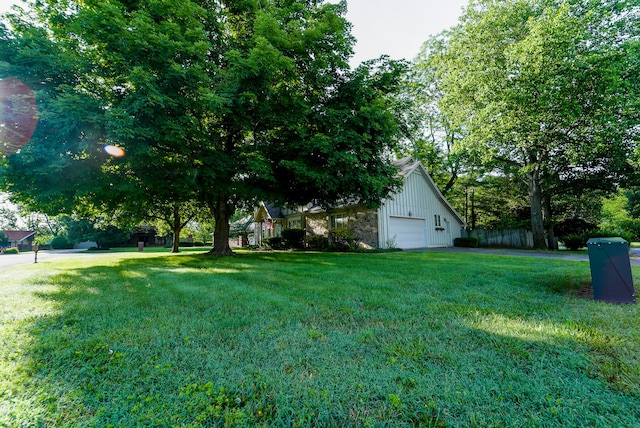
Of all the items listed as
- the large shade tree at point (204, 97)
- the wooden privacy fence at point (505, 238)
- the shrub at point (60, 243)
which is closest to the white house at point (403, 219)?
the wooden privacy fence at point (505, 238)

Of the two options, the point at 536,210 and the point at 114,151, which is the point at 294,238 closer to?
the point at 114,151

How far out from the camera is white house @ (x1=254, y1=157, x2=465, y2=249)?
17172 mm

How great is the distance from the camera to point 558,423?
5.74ft

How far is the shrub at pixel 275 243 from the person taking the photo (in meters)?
21.8

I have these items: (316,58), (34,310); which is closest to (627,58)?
(316,58)

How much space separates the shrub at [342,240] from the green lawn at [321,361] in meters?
12.7

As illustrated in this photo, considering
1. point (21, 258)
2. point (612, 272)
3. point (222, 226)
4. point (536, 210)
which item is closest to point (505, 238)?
point (536, 210)

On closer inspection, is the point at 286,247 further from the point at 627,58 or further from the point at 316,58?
the point at 627,58

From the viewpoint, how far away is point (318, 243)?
748 inches

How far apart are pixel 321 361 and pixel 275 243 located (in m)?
19.9

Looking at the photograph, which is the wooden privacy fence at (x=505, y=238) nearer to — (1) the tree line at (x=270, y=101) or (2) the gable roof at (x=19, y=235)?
(1) the tree line at (x=270, y=101)

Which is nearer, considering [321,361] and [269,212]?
[321,361]

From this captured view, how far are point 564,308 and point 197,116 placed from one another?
36.2ft

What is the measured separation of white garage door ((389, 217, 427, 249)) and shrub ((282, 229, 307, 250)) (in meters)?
6.79
